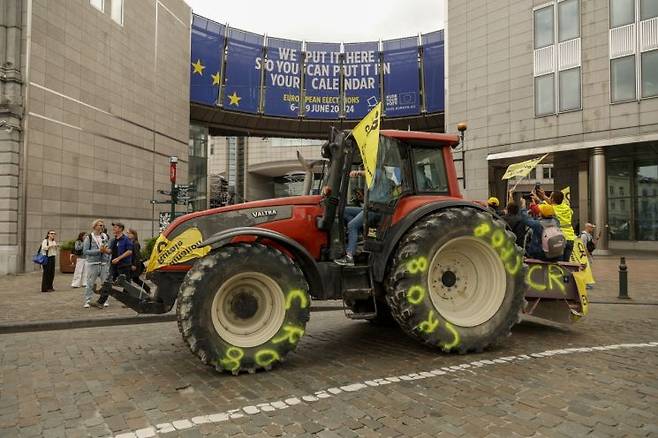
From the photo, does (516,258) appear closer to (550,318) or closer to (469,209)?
(469,209)

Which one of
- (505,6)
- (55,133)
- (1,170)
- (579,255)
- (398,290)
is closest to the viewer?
(398,290)

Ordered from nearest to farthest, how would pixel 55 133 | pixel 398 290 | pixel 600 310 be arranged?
pixel 398 290, pixel 600 310, pixel 55 133

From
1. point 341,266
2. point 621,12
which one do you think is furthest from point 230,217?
point 621,12

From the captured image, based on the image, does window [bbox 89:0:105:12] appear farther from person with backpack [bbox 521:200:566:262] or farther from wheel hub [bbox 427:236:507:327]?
wheel hub [bbox 427:236:507:327]

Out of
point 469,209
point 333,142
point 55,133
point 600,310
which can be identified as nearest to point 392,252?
point 469,209

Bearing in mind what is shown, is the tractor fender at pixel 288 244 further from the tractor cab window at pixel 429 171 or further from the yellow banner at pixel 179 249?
the tractor cab window at pixel 429 171

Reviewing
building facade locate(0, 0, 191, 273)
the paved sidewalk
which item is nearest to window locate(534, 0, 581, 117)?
the paved sidewalk

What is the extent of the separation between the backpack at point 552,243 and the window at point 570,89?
70.0 feet

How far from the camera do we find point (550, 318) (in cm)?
702

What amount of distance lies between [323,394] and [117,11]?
2473cm

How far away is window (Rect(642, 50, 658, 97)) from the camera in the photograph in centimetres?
2323

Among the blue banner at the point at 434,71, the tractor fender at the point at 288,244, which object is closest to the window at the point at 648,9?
the blue banner at the point at 434,71

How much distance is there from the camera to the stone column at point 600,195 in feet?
80.4

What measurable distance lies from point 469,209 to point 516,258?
85cm
